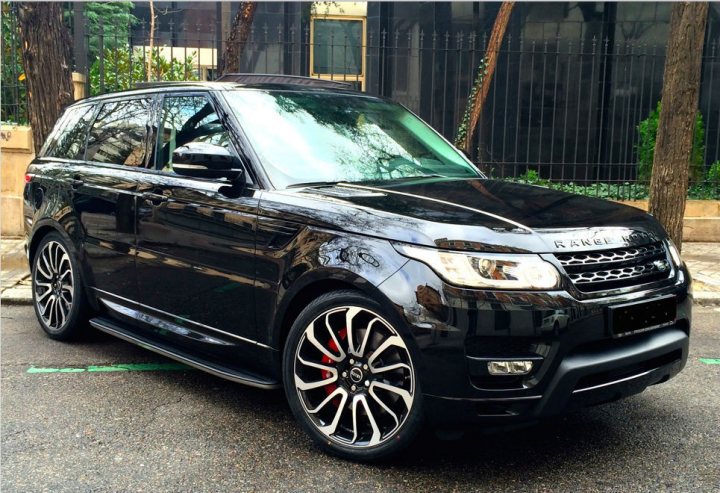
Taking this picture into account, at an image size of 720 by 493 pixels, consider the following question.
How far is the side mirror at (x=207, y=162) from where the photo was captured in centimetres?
376

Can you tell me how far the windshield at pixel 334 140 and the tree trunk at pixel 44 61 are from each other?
4.71 meters

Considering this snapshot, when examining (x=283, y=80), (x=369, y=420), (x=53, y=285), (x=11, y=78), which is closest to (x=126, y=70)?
(x=11, y=78)

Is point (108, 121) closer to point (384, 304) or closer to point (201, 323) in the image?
point (201, 323)

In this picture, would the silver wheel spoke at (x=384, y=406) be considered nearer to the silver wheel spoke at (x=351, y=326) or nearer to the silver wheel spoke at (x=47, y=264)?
the silver wheel spoke at (x=351, y=326)

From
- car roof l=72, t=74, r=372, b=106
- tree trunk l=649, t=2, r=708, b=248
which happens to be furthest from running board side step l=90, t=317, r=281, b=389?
tree trunk l=649, t=2, r=708, b=248

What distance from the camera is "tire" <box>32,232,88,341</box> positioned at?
17.1 feet

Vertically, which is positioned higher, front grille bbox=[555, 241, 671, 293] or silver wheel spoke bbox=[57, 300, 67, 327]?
front grille bbox=[555, 241, 671, 293]

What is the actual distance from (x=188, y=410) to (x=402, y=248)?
172 cm

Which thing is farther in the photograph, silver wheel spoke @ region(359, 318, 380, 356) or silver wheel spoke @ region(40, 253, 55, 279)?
silver wheel spoke @ region(40, 253, 55, 279)

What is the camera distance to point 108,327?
188 inches

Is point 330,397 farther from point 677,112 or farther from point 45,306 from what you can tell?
point 677,112

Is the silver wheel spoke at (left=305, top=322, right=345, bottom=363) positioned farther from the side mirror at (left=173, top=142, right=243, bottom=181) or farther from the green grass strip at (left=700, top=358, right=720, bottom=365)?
the green grass strip at (left=700, top=358, right=720, bottom=365)

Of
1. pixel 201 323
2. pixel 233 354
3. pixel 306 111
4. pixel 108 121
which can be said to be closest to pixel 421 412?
pixel 233 354

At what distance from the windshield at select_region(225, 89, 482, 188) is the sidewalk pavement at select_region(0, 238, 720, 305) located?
12.5 feet
